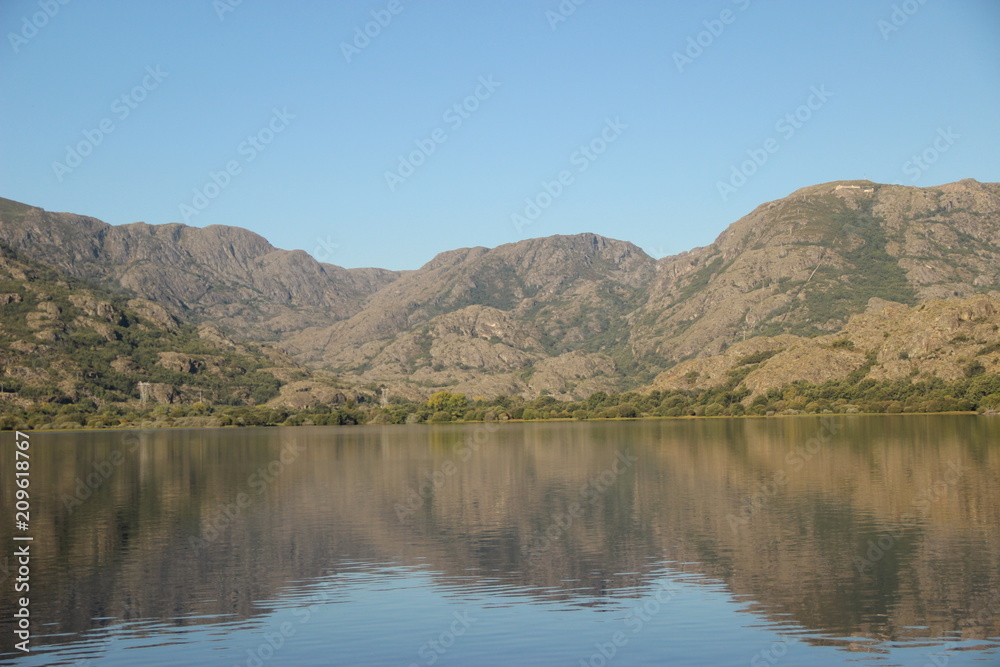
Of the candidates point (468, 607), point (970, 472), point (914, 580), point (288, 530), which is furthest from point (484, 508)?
point (970, 472)

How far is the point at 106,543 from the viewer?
59.0 m

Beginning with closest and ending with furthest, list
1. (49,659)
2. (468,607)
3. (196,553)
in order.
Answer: (49,659) < (468,607) < (196,553)

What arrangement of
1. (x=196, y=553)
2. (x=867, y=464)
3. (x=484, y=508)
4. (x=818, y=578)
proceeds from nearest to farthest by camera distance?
(x=818, y=578) → (x=196, y=553) → (x=484, y=508) → (x=867, y=464)

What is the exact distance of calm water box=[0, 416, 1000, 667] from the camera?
34.9 metres

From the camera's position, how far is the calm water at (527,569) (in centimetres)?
3491

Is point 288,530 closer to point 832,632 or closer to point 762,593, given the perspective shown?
point 762,593

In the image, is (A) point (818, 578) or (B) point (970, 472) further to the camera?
(B) point (970, 472)

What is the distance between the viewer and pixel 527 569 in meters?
48.9

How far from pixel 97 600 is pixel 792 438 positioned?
137339 millimetres

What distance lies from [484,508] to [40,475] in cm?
6812

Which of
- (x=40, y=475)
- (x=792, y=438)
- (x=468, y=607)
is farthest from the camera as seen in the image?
(x=792, y=438)

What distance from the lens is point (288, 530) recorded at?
209 feet

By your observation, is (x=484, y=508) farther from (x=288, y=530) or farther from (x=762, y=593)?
(x=762, y=593)

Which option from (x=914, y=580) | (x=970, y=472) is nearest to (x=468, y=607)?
(x=914, y=580)
